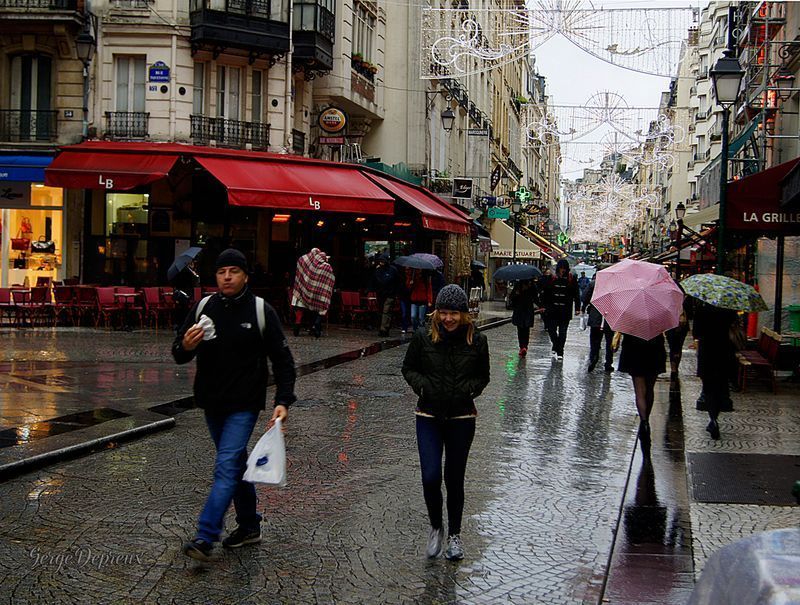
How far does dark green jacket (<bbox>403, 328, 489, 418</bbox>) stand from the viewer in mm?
5938

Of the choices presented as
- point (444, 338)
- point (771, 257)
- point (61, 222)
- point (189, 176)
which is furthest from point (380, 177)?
point (444, 338)

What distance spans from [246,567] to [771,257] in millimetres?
20272

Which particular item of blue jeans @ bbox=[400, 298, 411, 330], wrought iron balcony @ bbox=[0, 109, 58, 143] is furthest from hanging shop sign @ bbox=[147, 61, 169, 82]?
blue jeans @ bbox=[400, 298, 411, 330]

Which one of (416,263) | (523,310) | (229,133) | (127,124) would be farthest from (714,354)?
(127,124)

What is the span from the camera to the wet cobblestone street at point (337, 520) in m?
5.43

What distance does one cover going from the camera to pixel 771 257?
23266 millimetres

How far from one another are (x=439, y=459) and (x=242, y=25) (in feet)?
71.3

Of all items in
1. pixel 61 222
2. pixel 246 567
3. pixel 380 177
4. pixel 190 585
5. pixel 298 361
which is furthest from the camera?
pixel 380 177

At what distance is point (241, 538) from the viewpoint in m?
6.08

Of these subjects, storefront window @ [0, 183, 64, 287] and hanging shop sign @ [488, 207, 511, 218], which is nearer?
storefront window @ [0, 183, 64, 287]

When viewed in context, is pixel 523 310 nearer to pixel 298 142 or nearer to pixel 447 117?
pixel 298 142

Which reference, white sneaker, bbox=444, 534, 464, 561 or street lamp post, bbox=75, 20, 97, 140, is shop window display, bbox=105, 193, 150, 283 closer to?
street lamp post, bbox=75, 20, 97, 140

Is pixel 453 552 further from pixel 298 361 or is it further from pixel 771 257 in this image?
pixel 771 257

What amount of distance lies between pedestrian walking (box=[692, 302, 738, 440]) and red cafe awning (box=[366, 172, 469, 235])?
16446 mm
